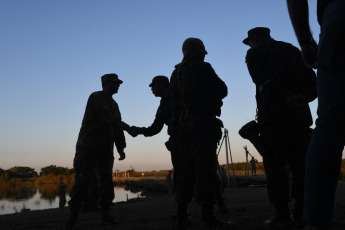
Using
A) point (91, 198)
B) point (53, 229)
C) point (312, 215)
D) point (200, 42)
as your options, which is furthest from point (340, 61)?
point (91, 198)

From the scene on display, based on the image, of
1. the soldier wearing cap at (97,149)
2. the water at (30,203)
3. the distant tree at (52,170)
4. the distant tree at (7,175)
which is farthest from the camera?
the distant tree at (52,170)

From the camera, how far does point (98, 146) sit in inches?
180

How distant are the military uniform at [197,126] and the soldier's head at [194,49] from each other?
0.34ft

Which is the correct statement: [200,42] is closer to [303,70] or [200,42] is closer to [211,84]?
[211,84]

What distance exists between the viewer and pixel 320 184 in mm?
1446

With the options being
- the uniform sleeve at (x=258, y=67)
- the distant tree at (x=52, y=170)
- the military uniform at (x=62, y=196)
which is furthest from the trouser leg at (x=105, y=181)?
the distant tree at (x=52, y=170)

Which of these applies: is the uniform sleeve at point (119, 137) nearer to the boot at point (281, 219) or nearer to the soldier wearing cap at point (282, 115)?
the soldier wearing cap at point (282, 115)

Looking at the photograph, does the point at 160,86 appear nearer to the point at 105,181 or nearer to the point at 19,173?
the point at 105,181

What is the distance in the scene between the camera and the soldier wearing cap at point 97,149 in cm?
443

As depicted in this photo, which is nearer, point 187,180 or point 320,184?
point 320,184

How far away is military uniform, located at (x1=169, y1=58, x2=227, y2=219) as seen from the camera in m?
3.38

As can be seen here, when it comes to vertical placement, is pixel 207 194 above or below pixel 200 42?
below

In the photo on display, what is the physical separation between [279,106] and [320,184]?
197 centimetres

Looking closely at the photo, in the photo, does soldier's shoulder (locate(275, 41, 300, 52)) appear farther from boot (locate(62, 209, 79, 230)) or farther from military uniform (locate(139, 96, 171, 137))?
boot (locate(62, 209, 79, 230))
